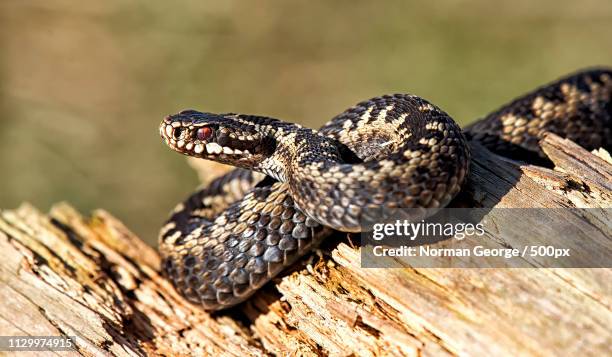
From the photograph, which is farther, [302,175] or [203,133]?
[203,133]

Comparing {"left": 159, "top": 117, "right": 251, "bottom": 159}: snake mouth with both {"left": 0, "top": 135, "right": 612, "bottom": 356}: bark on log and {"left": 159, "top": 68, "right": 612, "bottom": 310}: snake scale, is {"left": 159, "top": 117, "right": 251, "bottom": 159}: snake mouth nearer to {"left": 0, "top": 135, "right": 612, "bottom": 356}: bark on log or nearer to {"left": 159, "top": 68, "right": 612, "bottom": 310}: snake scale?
{"left": 159, "top": 68, "right": 612, "bottom": 310}: snake scale

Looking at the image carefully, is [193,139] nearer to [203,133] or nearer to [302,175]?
[203,133]

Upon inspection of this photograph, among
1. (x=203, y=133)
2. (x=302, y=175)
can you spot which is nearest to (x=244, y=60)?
(x=203, y=133)

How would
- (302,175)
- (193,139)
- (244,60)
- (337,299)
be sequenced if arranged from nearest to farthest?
1. (337,299)
2. (302,175)
3. (193,139)
4. (244,60)

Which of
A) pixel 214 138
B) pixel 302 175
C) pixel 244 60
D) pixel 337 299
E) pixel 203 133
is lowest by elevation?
pixel 337 299

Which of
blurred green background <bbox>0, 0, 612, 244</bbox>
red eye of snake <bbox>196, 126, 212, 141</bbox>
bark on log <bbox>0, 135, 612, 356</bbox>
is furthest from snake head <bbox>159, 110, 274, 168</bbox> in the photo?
blurred green background <bbox>0, 0, 612, 244</bbox>

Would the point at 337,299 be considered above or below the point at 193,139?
below

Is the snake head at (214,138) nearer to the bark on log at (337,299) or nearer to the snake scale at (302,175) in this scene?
the snake scale at (302,175)
